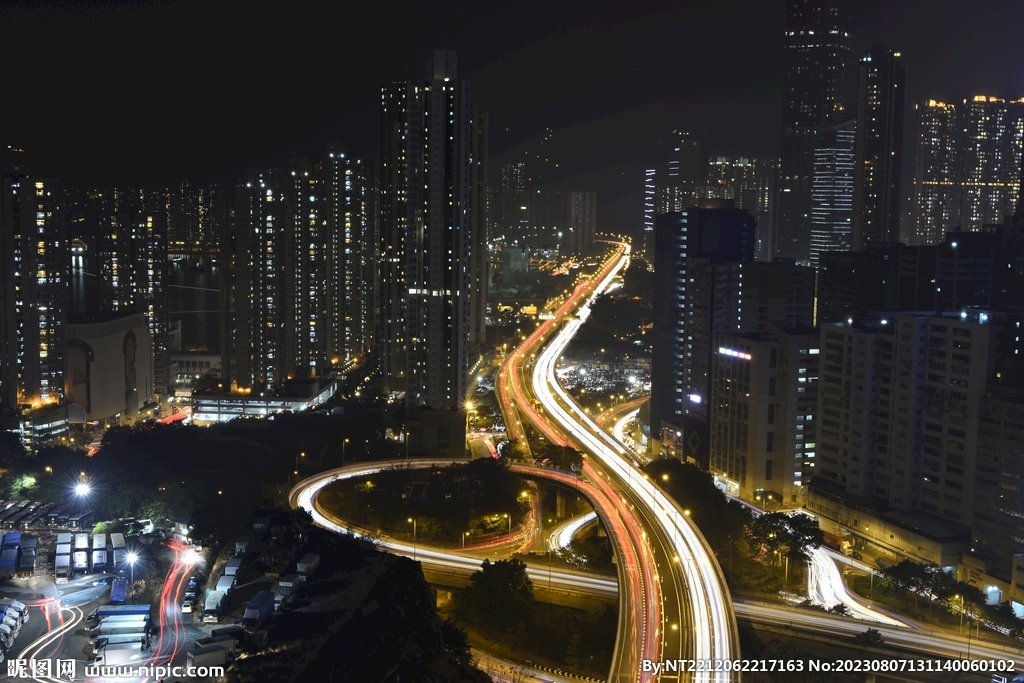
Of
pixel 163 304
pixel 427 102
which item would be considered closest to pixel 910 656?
pixel 427 102

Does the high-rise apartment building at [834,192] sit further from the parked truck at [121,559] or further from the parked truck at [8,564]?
the parked truck at [8,564]

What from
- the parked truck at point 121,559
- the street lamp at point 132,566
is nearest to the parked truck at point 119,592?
the street lamp at point 132,566

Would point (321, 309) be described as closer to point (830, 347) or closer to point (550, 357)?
point (550, 357)

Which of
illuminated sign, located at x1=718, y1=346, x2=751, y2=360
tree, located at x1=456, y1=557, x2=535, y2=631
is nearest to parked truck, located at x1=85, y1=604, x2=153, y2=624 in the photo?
tree, located at x1=456, y1=557, x2=535, y2=631

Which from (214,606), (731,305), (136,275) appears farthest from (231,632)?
(136,275)

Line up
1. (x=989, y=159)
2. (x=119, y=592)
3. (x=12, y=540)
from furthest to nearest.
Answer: (x=989, y=159)
(x=12, y=540)
(x=119, y=592)

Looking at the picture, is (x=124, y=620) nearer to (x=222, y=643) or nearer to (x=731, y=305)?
(x=222, y=643)
